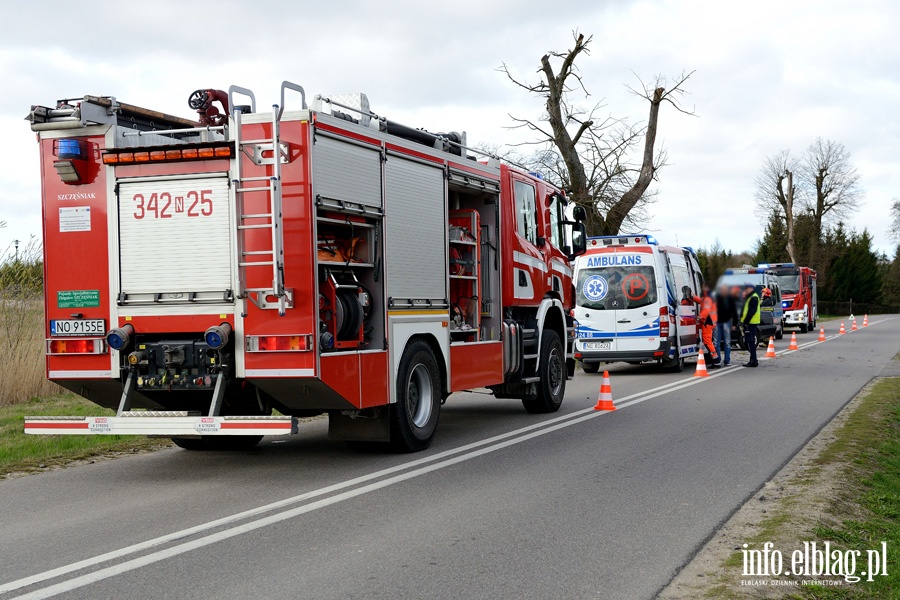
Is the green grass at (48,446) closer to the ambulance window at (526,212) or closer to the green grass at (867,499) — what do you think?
the ambulance window at (526,212)

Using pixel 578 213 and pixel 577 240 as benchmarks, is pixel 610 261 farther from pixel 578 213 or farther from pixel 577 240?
pixel 578 213

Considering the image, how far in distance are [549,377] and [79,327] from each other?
680 centimetres

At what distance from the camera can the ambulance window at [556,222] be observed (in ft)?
43.9

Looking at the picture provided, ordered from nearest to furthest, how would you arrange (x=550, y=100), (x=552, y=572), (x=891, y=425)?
(x=552, y=572)
(x=891, y=425)
(x=550, y=100)

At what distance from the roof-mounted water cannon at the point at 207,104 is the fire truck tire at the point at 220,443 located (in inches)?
134

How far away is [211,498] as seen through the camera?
24.3 ft

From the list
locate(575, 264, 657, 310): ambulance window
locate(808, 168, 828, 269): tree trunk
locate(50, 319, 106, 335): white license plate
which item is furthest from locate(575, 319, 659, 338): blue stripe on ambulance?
locate(50, 319, 106, 335): white license plate

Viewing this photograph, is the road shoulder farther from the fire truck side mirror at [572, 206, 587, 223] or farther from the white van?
the white van

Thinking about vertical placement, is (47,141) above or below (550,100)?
below

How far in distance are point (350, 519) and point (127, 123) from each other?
4.42 meters

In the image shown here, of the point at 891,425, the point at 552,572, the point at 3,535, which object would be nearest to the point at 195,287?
the point at 3,535

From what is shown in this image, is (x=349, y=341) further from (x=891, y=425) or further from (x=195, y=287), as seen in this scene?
(x=891, y=425)

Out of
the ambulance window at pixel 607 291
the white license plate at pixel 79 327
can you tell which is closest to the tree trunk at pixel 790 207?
the white license plate at pixel 79 327

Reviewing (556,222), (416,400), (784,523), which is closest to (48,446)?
(416,400)
